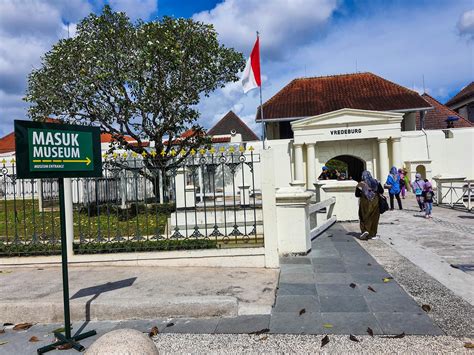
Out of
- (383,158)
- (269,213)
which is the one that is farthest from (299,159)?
(269,213)

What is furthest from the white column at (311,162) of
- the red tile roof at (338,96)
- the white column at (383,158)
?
the white column at (383,158)

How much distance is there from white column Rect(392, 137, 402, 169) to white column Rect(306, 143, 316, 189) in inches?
198

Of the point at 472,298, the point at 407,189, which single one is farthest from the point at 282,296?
the point at 407,189

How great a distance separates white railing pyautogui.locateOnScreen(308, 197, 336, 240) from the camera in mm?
8977

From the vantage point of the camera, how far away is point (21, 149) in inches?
142

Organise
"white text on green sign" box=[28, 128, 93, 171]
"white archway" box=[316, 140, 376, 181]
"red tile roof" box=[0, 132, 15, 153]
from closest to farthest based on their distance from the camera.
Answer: "white text on green sign" box=[28, 128, 93, 171]
"white archway" box=[316, 140, 376, 181]
"red tile roof" box=[0, 132, 15, 153]

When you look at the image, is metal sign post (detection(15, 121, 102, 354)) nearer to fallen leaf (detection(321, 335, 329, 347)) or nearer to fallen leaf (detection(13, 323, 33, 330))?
fallen leaf (detection(13, 323, 33, 330))

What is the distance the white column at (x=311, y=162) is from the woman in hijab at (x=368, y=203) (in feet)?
53.4

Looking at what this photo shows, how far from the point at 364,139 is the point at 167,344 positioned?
23.3 meters

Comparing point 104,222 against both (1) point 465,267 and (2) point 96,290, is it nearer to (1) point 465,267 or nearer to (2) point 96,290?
(2) point 96,290

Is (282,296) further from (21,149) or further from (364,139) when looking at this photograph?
(364,139)

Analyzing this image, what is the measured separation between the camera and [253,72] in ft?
50.4

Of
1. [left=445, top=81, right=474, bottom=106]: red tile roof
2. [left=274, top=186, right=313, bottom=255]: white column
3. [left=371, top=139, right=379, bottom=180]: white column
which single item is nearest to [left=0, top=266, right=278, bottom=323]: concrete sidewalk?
[left=274, top=186, right=313, bottom=255]: white column

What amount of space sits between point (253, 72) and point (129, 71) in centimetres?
505
